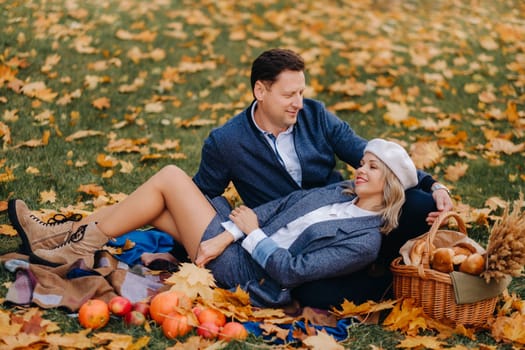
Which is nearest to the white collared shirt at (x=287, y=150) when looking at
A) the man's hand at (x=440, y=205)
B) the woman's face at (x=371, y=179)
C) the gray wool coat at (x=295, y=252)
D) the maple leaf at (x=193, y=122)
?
the gray wool coat at (x=295, y=252)

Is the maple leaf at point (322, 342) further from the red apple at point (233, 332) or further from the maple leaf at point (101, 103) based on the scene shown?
the maple leaf at point (101, 103)

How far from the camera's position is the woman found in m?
2.92

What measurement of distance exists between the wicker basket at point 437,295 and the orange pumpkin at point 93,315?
55.9 inches

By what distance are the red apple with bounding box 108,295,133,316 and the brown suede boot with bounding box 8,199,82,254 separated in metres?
0.74

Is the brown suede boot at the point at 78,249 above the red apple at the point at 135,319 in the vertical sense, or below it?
above

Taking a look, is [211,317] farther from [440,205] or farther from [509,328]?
[509,328]

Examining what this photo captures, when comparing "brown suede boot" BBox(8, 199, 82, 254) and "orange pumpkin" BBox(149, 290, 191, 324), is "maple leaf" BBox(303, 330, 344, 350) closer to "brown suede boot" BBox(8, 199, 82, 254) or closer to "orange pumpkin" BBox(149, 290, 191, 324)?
"orange pumpkin" BBox(149, 290, 191, 324)

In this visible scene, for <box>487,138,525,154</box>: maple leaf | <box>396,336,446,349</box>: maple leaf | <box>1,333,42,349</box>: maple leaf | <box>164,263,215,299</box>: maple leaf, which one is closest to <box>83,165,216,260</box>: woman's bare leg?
<box>164,263,215,299</box>: maple leaf

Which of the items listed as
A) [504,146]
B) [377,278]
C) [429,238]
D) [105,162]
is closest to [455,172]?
[504,146]

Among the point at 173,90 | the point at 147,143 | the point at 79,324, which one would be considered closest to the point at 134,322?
the point at 79,324

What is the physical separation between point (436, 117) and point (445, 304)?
347 centimetres

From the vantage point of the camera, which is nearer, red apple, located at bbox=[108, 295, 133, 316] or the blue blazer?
red apple, located at bbox=[108, 295, 133, 316]

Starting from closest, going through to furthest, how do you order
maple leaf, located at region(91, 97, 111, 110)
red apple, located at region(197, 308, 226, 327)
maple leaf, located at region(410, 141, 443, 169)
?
red apple, located at region(197, 308, 226, 327), maple leaf, located at region(410, 141, 443, 169), maple leaf, located at region(91, 97, 111, 110)

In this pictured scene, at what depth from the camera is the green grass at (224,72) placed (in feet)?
16.0
